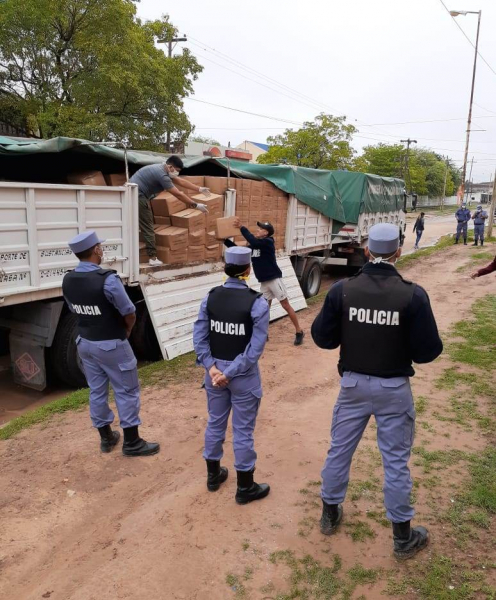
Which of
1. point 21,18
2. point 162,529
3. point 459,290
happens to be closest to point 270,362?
point 162,529

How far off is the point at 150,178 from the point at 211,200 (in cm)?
117

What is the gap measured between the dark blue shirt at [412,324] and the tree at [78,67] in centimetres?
1550

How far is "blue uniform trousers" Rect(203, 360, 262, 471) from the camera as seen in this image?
3166 millimetres

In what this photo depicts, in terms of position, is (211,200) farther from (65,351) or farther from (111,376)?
(111,376)

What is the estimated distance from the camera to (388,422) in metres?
2.68

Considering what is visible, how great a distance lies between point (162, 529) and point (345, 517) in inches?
46.3

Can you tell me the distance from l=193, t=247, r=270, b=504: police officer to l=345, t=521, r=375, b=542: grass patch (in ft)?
2.11

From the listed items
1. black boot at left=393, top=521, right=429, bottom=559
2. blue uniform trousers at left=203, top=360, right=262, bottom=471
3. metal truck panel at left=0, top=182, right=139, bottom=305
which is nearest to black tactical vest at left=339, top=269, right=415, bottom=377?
blue uniform trousers at left=203, top=360, right=262, bottom=471

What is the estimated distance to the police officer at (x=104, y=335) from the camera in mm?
3549

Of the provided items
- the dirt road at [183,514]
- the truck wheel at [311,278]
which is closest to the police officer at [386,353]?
the dirt road at [183,514]

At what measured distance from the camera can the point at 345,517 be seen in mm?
3135

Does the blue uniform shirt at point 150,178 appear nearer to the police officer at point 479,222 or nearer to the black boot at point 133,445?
the black boot at point 133,445

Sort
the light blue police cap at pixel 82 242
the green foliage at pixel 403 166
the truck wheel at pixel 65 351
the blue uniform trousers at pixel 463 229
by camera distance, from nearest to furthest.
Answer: the light blue police cap at pixel 82 242, the truck wheel at pixel 65 351, the blue uniform trousers at pixel 463 229, the green foliage at pixel 403 166

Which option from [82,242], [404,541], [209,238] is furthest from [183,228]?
[404,541]
